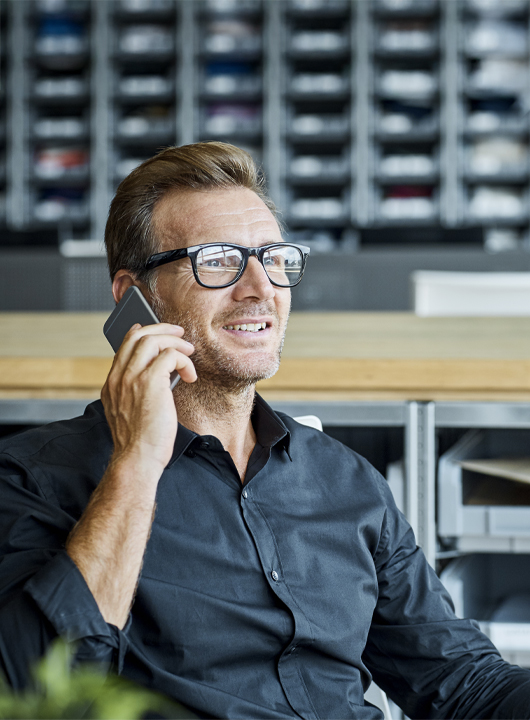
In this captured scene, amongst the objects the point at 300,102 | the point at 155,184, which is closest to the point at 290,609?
the point at 155,184

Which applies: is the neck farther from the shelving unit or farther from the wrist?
the shelving unit

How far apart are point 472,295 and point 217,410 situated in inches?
58.4

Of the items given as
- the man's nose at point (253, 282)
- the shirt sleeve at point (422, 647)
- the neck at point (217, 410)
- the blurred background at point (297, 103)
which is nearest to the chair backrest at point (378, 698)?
the shirt sleeve at point (422, 647)

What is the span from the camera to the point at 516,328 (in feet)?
5.73

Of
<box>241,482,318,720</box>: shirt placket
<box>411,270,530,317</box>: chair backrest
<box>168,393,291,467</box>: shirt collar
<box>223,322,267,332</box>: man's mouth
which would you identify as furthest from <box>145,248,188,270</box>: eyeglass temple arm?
<box>411,270,530,317</box>: chair backrest

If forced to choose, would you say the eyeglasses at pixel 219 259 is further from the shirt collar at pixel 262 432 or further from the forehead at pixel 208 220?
the shirt collar at pixel 262 432

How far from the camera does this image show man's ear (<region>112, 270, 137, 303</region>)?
43.2 inches

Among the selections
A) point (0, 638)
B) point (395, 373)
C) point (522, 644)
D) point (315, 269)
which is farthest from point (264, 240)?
point (315, 269)

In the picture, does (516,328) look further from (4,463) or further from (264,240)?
(4,463)

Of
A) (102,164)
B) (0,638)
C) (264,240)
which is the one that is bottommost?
(0,638)

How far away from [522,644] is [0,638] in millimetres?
929

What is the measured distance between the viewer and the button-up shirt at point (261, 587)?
867mm

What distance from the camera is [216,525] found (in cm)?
96

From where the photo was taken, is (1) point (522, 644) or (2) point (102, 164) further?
(2) point (102, 164)
